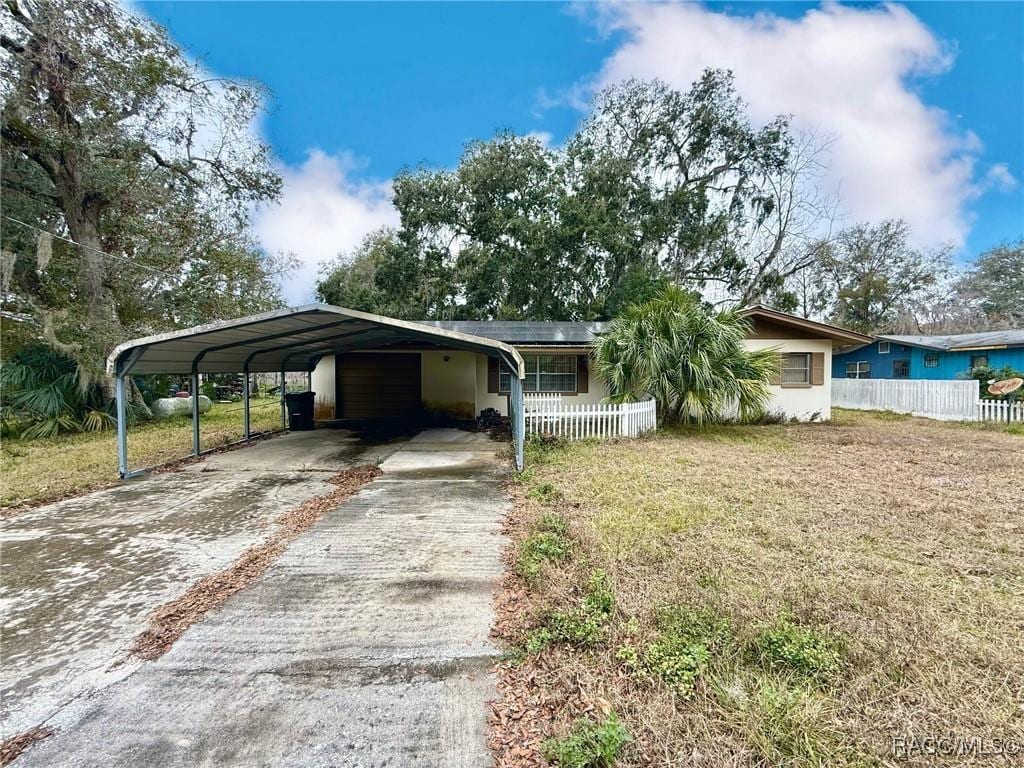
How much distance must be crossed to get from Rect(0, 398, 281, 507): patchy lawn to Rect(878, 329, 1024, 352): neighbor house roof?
2289 centimetres

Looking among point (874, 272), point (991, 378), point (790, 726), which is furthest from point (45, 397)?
point (874, 272)

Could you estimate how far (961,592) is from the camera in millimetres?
3068

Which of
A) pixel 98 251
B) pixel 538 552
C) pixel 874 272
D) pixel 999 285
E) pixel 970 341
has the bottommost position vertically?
pixel 538 552

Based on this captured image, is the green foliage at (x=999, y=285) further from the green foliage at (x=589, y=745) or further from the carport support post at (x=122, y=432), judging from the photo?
the carport support post at (x=122, y=432)

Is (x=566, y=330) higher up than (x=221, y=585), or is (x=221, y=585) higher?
(x=566, y=330)

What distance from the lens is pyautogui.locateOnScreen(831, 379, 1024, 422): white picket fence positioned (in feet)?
39.2

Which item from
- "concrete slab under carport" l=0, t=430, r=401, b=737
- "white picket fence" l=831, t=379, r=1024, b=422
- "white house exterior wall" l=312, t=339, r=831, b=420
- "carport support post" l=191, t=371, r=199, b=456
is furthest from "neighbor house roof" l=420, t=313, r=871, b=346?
"concrete slab under carport" l=0, t=430, r=401, b=737

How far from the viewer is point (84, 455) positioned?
27.7 ft

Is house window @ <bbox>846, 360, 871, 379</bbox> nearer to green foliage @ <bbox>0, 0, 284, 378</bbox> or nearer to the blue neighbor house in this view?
the blue neighbor house

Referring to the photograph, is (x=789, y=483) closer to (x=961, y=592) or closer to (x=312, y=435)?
(x=961, y=592)

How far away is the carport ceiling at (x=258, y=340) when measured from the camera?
21.2 feet

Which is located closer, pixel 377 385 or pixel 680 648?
pixel 680 648

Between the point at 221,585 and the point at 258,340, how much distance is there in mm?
5964

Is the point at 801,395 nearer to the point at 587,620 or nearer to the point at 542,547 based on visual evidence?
the point at 542,547
